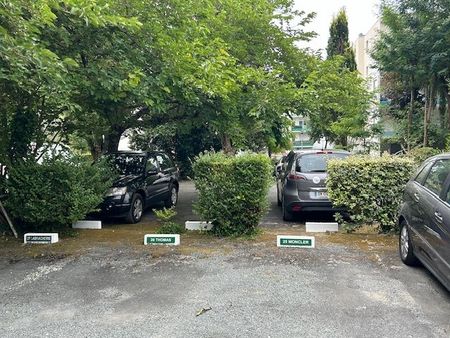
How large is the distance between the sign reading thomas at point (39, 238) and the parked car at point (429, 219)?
17.7ft

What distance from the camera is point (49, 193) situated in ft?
21.5

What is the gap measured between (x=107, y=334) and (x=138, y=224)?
481 cm

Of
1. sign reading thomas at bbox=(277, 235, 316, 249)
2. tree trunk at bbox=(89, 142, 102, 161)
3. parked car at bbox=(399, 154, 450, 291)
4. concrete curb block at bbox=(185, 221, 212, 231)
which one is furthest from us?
tree trunk at bbox=(89, 142, 102, 161)

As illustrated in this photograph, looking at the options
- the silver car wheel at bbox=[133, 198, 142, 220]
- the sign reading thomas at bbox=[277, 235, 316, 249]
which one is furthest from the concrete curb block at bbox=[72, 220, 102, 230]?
the sign reading thomas at bbox=[277, 235, 316, 249]

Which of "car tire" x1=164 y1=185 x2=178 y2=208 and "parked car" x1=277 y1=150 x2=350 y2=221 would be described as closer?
"parked car" x1=277 y1=150 x2=350 y2=221

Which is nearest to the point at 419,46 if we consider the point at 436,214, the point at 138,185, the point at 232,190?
the point at 232,190

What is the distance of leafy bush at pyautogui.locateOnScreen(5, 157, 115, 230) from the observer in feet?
21.4

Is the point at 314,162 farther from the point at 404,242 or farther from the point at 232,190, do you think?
the point at 404,242

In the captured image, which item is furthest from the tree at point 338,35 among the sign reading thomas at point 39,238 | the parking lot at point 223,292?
the sign reading thomas at point 39,238

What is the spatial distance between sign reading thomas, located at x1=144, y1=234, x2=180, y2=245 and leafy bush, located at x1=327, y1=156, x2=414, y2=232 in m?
2.70

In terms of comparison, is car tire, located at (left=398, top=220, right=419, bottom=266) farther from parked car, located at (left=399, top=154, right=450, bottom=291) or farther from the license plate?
the license plate

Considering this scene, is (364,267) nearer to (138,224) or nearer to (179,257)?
(179,257)

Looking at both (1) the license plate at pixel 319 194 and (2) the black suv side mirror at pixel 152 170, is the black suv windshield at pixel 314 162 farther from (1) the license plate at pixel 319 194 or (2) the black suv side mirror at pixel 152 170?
(2) the black suv side mirror at pixel 152 170

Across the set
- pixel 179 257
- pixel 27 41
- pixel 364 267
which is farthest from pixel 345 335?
pixel 27 41
